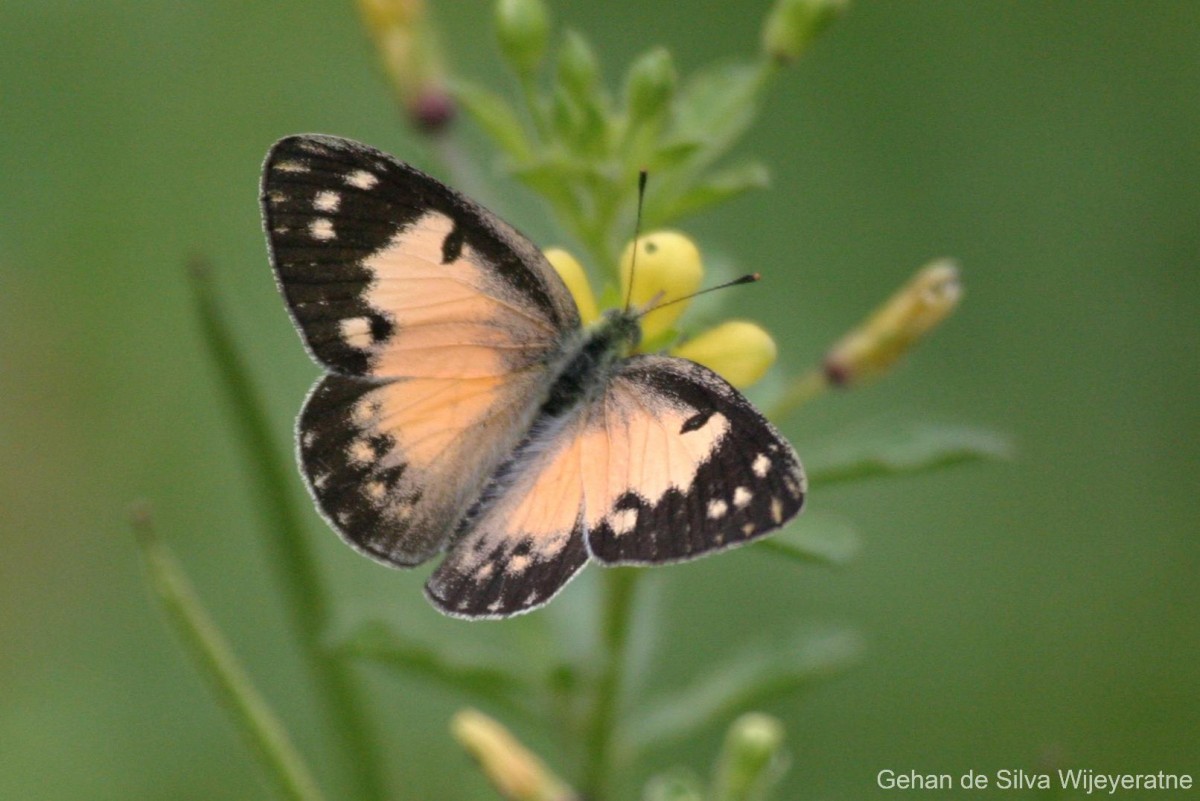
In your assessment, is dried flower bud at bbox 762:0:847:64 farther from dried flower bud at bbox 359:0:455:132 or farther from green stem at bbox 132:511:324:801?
green stem at bbox 132:511:324:801

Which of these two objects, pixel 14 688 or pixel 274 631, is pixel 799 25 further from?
pixel 14 688

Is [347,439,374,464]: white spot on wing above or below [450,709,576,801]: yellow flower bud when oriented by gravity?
above

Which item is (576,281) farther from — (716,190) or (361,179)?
(361,179)

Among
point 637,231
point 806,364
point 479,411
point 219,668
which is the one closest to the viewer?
point 219,668

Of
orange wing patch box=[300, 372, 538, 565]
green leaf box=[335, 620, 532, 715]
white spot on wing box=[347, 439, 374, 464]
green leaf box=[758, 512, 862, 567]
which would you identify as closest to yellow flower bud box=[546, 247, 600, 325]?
orange wing patch box=[300, 372, 538, 565]

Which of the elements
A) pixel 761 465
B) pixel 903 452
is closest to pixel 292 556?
pixel 761 465

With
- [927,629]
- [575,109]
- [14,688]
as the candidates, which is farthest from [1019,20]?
[14,688]

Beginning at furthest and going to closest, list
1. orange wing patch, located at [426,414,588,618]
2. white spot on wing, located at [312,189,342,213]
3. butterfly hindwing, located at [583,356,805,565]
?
white spot on wing, located at [312,189,342,213]
orange wing patch, located at [426,414,588,618]
butterfly hindwing, located at [583,356,805,565]
